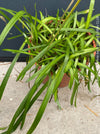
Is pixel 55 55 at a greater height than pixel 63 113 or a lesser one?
greater

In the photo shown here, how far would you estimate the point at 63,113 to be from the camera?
925mm

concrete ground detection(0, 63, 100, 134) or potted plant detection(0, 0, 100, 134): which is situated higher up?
potted plant detection(0, 0, 100, 134)

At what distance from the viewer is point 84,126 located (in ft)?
2.89

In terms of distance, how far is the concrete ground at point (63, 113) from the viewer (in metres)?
0.87

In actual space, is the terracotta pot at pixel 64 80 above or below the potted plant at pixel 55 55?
below

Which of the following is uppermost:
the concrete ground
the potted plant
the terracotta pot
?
the potted plant

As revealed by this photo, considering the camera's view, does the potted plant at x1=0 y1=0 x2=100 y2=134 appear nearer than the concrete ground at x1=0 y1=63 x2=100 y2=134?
Yes

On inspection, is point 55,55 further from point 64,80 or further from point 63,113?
point 63,113

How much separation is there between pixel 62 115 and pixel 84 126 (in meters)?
0.12

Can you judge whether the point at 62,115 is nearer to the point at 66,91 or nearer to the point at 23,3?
the point at 66,91

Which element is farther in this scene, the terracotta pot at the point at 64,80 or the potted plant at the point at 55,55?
the terracotta pot at the point at 64,80

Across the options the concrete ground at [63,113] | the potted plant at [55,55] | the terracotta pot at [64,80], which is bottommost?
the concrete ground at [63,113]

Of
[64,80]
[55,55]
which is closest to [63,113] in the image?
[64,80]

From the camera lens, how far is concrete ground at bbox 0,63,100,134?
87cm
